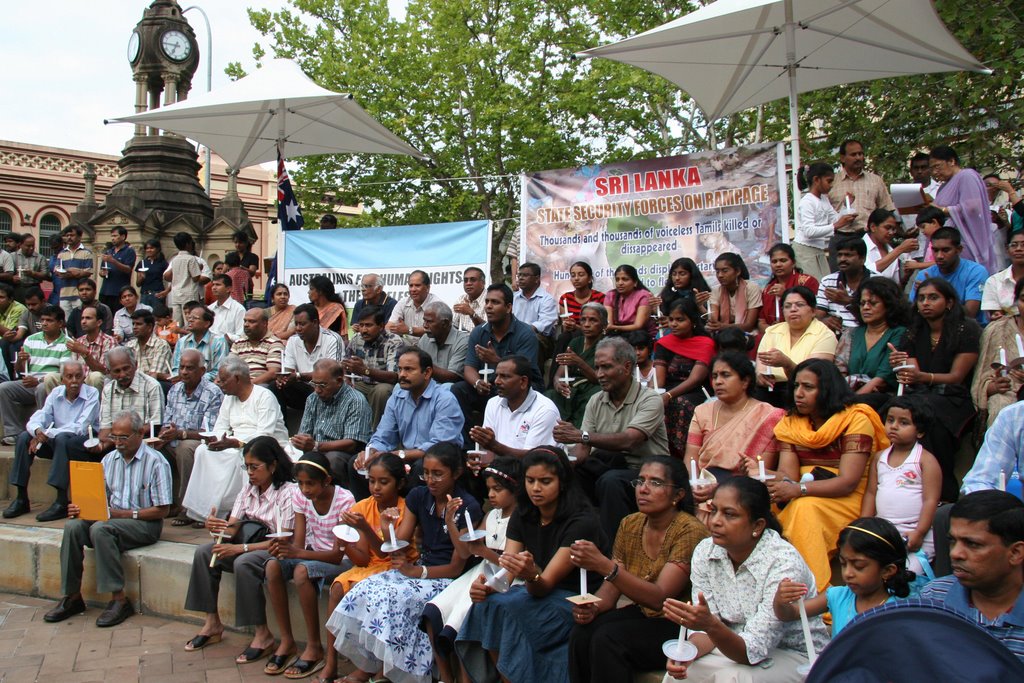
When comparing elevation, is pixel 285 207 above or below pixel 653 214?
above

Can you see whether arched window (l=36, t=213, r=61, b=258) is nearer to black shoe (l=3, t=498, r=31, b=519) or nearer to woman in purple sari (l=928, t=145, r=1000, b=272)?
black shoe (l=3, t=498, r=31, b=519)

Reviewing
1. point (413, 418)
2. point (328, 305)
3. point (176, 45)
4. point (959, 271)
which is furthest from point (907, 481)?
point (176, 45)

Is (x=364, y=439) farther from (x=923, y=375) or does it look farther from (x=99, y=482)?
(x=923, y=375)

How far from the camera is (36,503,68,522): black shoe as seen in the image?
25.9 feet

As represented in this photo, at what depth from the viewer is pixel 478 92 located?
20.6 meters

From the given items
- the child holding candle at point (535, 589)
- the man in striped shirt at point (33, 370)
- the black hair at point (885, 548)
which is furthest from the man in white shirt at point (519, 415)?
the man in striped shirt at point (33, 370)

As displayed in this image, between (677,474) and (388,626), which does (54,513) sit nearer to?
(388,626)

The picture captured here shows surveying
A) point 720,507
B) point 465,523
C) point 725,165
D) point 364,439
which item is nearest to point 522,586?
point 465,523

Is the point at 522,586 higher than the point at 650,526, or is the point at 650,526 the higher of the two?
the point at 650,526

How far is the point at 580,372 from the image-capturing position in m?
7.12

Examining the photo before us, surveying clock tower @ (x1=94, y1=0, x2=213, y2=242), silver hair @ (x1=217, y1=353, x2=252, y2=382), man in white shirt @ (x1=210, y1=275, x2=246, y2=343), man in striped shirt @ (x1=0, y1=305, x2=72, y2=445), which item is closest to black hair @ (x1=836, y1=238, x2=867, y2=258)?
silver hair @ (x1=217, y1=353, x2=252, y2=382)

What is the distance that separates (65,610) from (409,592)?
317 cm

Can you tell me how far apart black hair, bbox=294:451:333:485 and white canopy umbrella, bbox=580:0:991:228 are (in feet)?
14.3

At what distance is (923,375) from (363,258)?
6204 millimetres
